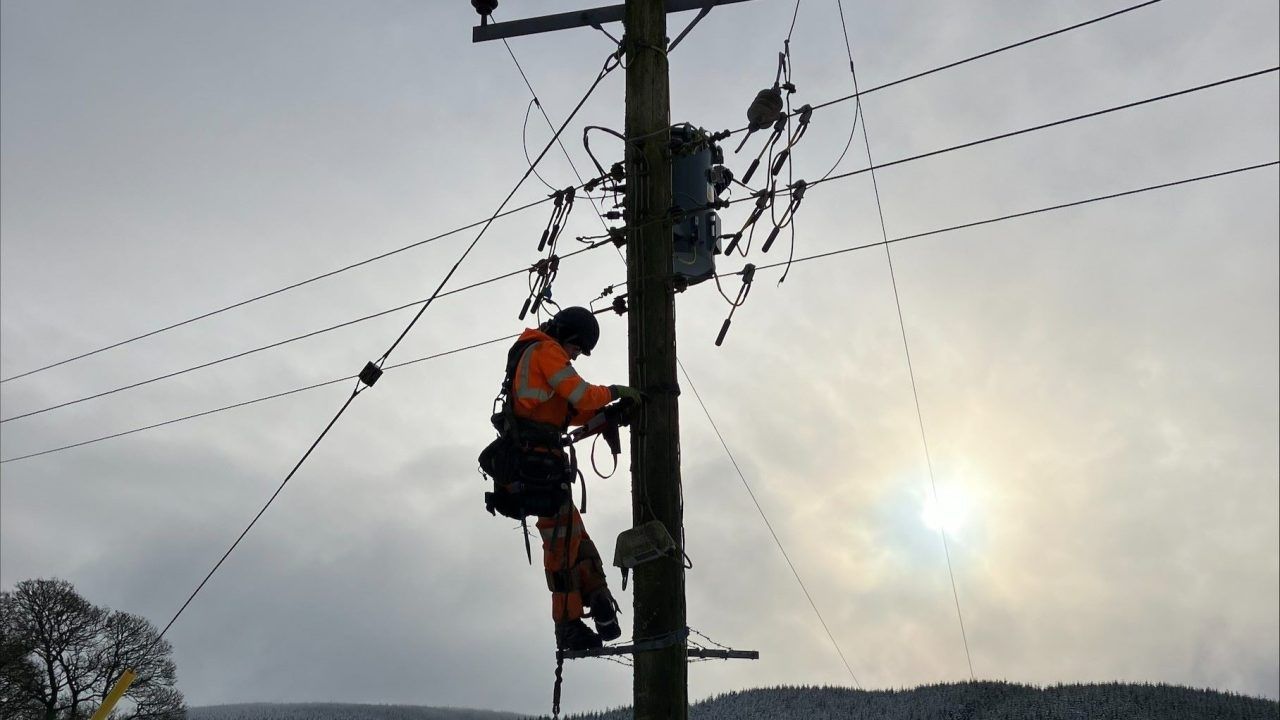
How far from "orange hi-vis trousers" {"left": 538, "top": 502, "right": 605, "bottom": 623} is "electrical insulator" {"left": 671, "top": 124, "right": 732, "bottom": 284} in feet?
6.12

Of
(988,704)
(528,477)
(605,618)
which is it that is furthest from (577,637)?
Answer: (988,704)

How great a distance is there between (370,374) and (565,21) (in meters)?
3.15

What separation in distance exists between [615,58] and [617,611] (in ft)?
12.9

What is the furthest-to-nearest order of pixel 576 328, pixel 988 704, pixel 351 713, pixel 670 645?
pixel 351 713 → pixel 988 704 → pixel 576 328 → pixel 670 645

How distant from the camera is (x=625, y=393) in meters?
6.03

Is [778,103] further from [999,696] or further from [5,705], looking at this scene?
[5,705]

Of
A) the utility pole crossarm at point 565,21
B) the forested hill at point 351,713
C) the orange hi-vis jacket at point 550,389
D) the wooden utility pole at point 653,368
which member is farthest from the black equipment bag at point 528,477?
the forested hill at point 351,713

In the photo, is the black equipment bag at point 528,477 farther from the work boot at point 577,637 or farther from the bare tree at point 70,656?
the bare tree at point 70,656

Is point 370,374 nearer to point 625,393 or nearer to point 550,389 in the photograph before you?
point 550,389

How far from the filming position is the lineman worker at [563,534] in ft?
20.6

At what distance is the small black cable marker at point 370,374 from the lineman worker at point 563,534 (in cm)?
190

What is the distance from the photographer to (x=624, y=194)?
689cm

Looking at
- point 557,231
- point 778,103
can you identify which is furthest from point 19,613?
point 778,103

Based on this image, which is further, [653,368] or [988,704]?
[988,704]
